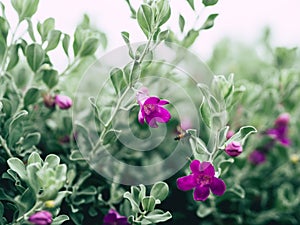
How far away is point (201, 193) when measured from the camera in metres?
1.04

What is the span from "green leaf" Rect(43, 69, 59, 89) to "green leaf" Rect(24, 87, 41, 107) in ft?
0.20

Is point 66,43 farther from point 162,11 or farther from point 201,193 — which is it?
point 201,193

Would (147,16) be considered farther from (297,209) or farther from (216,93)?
(297,209)

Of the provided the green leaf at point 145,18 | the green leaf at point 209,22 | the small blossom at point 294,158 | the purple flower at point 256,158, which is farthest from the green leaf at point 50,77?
the small blossom at point 294,158

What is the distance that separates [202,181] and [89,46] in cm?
51

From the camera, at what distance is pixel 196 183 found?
3.39 feet

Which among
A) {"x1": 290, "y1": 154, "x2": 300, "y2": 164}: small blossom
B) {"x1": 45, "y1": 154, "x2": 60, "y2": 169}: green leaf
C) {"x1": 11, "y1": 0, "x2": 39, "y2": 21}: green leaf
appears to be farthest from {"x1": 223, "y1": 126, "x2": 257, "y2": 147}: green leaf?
{"x1": 290, "y1": 154, "x2": 300, "y2": 164}: small blossom

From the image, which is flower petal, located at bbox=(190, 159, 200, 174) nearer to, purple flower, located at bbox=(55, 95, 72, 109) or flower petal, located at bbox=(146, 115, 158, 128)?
flower petal, located at bbox=(146, 115, 158, 128)

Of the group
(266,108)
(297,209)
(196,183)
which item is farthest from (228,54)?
(196,183)

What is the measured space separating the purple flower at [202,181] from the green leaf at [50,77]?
45 centimetres

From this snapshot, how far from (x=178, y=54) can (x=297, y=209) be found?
29.0 inches

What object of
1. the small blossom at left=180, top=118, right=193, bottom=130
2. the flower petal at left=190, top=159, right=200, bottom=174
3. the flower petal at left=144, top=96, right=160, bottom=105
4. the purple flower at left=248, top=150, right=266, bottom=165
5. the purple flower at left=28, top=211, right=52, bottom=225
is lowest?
the purple flower at left=248, top=150, right=266, bottom=165

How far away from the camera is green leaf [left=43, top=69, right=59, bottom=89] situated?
1.23m

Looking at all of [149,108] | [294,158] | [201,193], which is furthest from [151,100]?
[294,158]
